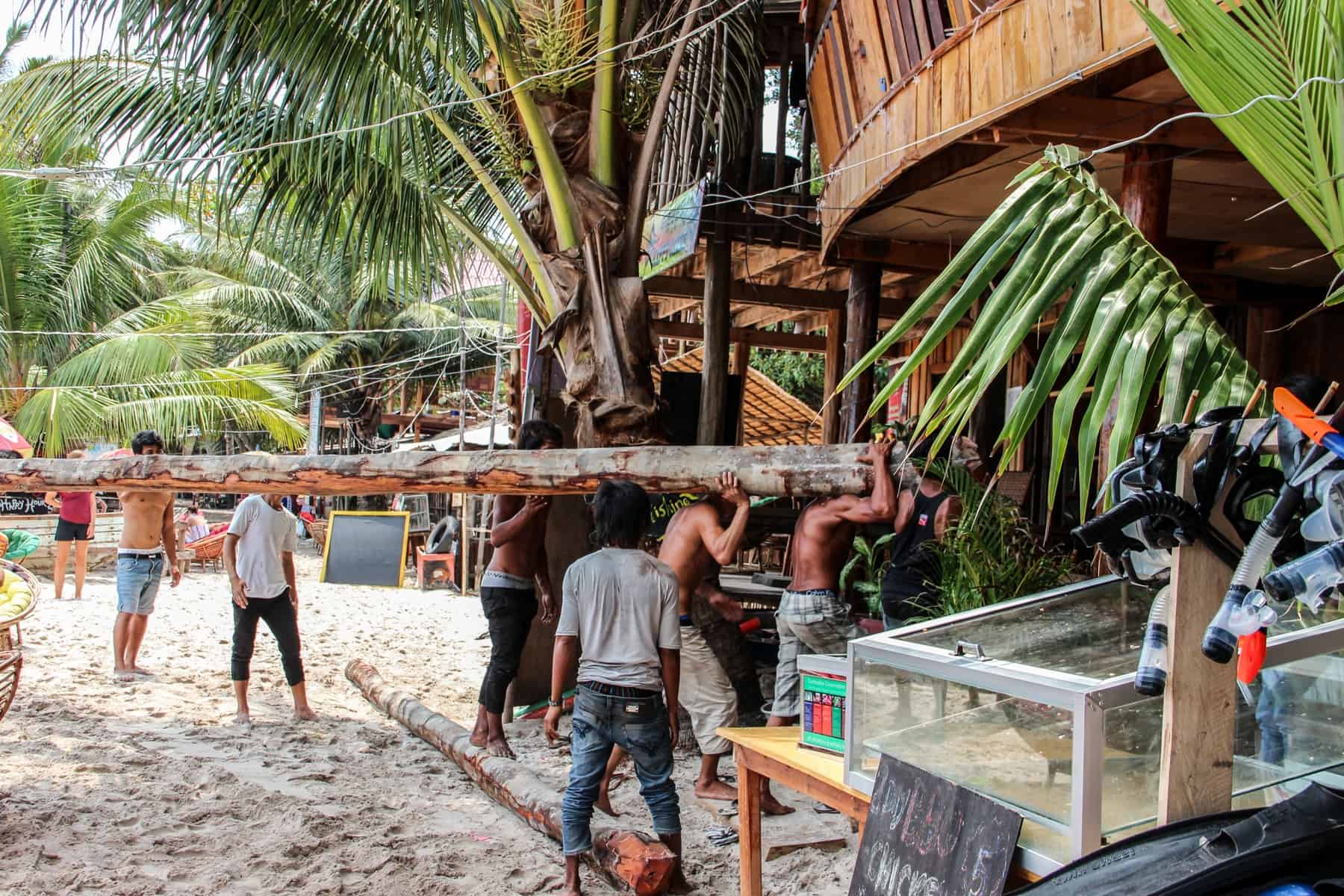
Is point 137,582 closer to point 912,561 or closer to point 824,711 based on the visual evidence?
point 912,561

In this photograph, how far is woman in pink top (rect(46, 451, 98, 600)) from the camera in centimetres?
1198

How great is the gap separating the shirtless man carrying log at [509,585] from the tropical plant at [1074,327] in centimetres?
437

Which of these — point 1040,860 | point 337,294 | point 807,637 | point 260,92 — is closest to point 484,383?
point 337,294

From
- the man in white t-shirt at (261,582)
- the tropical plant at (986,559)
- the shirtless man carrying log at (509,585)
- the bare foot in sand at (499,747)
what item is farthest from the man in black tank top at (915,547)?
the man in white t-shirt at (261,582)

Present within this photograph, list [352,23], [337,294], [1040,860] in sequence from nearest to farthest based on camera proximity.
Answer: [1040,860] → [352,23] → [337,294]

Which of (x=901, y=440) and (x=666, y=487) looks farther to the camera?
(x=666, y=487)

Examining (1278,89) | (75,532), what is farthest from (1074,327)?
(75,532)

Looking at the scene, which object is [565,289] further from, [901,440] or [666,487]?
[901,440]

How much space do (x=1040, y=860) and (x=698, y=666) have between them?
338 centimetres

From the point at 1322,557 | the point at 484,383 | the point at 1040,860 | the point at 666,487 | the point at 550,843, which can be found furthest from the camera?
the point at 484,383

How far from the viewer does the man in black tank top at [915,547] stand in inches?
212

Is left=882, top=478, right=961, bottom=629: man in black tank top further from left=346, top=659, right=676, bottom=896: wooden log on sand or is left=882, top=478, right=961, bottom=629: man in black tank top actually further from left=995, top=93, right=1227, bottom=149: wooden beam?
left=346, top=659, right=676, bottom=896: wooden log on sand

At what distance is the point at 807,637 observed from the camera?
18.4 feet

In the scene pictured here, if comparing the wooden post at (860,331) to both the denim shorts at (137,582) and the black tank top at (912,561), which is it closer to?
the black tank top at (912,561)
